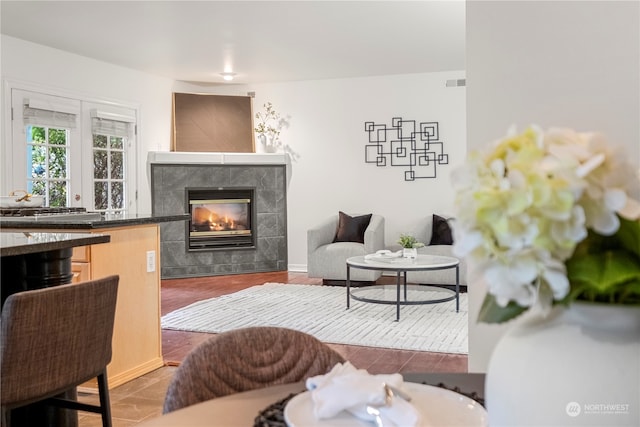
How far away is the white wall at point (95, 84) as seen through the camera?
6.04m

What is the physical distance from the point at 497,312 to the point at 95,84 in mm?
7154

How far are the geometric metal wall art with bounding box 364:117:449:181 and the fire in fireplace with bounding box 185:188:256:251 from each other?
69.8 inches

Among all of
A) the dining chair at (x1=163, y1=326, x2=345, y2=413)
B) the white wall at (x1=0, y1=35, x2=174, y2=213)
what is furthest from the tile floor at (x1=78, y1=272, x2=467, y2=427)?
the white wall at (x1=0, y1=35, x2=174, y2=213)

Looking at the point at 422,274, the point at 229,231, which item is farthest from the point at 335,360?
the point at 229,231

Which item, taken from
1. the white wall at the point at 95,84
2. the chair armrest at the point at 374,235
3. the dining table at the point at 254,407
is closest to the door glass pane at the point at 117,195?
the white wall at the point at 95,84

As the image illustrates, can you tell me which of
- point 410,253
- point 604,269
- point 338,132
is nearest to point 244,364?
point 604,269

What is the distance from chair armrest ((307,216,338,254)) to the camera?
7.11m

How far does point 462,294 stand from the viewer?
6.81m

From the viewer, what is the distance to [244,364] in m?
1.41

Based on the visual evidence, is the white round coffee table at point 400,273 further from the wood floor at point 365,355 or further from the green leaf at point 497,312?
the green leaf at point 497,312

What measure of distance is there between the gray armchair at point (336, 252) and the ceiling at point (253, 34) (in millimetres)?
1997

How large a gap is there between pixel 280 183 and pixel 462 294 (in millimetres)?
2990

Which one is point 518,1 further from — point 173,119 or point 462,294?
point 173,119

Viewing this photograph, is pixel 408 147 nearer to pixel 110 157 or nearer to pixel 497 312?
pixel 110 157
